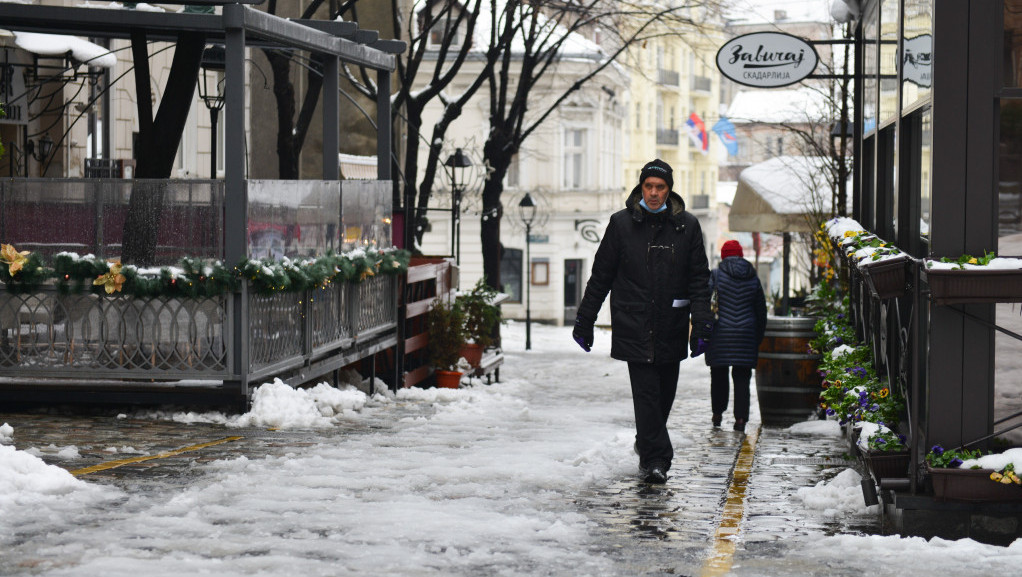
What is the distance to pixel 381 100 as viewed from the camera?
50.5 feet

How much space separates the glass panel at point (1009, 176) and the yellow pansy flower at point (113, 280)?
21.5 ft

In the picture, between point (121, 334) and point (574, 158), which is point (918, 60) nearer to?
point (121, 334)

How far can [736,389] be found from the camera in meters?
12.7

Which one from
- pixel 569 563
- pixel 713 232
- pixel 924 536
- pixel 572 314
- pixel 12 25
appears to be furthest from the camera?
pixel 713 232

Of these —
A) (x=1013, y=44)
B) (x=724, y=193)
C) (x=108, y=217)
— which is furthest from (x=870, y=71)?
(x=724, y=193)

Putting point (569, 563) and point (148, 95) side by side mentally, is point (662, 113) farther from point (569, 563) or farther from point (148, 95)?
point (569, 563)

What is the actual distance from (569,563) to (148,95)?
8.75m

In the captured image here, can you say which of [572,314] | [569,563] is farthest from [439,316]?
[572,314]

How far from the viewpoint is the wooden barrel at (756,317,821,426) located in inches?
504

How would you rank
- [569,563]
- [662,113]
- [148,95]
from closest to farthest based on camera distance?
[569,563] < [148,95] < [662,113]

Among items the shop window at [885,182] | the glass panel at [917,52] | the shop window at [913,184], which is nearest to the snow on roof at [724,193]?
the shop window at [885,182]

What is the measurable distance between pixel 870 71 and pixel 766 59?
4.36 ft

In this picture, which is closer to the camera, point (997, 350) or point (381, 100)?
point (997, 350)

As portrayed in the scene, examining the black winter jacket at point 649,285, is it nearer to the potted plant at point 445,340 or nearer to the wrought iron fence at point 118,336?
the wrought iron fence at point 118,336
